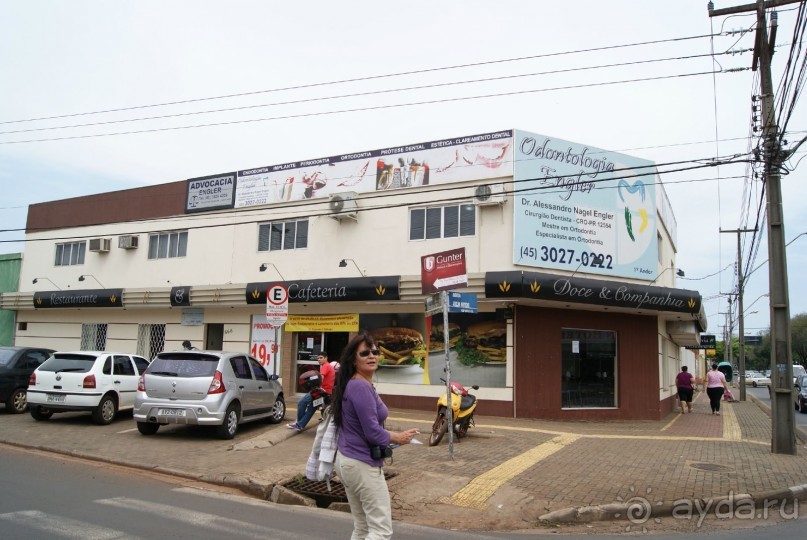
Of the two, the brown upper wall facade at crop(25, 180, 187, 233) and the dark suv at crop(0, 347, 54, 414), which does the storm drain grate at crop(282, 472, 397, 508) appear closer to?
the dark suv at crop(0, 347, 54, 414)

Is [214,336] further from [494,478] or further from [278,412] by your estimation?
[494,478]

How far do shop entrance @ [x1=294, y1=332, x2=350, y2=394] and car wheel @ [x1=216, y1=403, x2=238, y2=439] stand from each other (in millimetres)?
6406

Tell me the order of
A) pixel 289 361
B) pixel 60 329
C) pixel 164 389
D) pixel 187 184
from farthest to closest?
1. pixel 60 329
2. pixel 187 184
3. pixel 289 361
4. pixel 164 389

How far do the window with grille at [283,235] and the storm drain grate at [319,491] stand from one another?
11.3 metres

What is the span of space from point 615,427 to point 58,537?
1263 cm

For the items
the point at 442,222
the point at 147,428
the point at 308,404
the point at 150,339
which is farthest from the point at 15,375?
the point at 442,222

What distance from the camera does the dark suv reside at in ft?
44.5

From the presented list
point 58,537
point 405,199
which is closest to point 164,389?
point 58,537

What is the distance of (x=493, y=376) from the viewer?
51.2ft

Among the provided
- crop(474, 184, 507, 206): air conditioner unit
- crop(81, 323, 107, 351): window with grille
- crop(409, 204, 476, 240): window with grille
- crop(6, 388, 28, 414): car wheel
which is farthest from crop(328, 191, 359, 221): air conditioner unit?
crop(81, 323, 107, 351): window with grille

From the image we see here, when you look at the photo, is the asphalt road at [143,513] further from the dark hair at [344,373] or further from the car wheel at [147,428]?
the car wheel at [147,428]

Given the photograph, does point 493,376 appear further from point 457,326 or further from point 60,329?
point 60,329

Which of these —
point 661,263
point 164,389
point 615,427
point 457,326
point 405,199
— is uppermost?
point 405,199

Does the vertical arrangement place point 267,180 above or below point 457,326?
above
